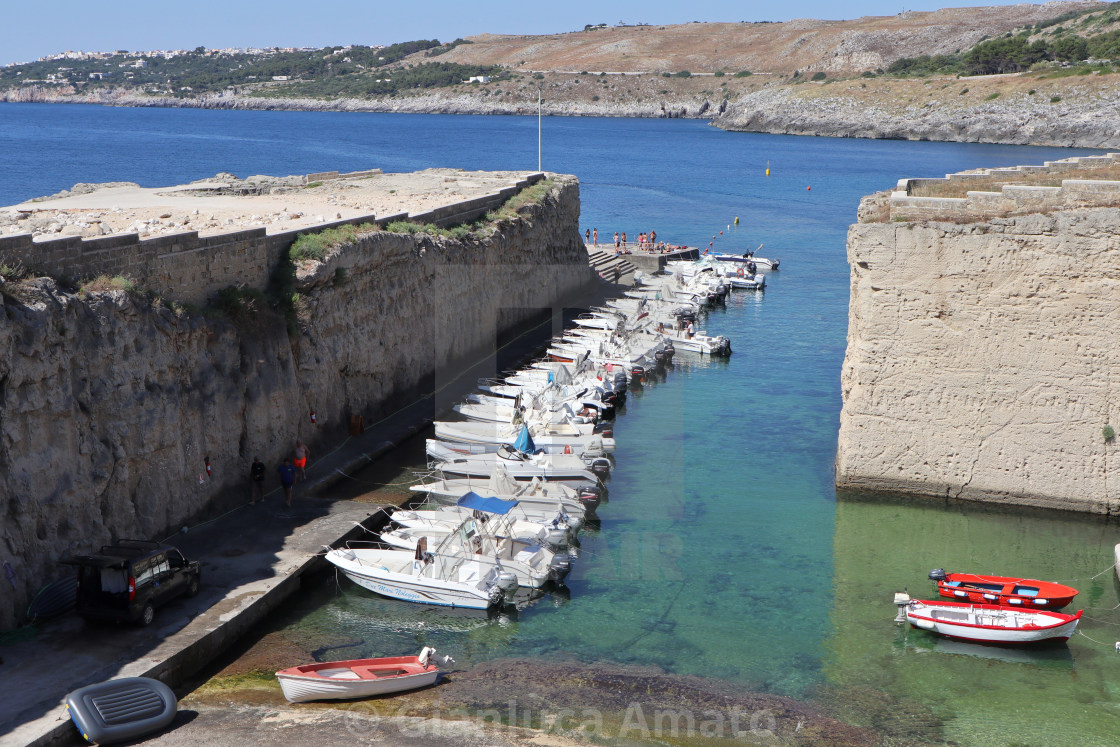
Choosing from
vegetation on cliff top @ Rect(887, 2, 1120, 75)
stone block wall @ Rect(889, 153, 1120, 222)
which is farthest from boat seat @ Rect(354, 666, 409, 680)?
vegetation on cliff top @ Rect(887, 2, 1120, 75)

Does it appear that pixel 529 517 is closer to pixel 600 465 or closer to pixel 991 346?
pixel 600 465

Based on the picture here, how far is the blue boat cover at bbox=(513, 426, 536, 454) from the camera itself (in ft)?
81.3

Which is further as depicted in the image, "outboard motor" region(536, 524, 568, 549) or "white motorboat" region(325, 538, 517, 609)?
"outboard motor" region(536, 524, 568, 549)

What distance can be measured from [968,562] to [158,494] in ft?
49.3

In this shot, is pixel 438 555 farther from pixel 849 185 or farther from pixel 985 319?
pixel 849 185

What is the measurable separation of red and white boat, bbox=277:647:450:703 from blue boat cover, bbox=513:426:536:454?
8930 millimetres

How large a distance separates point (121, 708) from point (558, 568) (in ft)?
26.3

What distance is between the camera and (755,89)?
19588 cm

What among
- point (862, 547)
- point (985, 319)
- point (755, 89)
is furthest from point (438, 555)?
point (755, 89)

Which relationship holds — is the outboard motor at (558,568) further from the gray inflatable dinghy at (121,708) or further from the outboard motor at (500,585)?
the gray inflatable dinghy at (121,708)

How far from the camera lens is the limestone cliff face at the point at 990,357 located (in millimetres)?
20969

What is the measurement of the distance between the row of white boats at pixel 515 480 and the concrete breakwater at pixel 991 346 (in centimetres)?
652

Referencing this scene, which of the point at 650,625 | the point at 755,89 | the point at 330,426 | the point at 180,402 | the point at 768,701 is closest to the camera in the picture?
the point at 768,701

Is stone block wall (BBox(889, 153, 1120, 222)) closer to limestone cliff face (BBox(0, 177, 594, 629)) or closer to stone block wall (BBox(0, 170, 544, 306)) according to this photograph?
limestone cliff face (BBox(0, 177, 594, 629))
